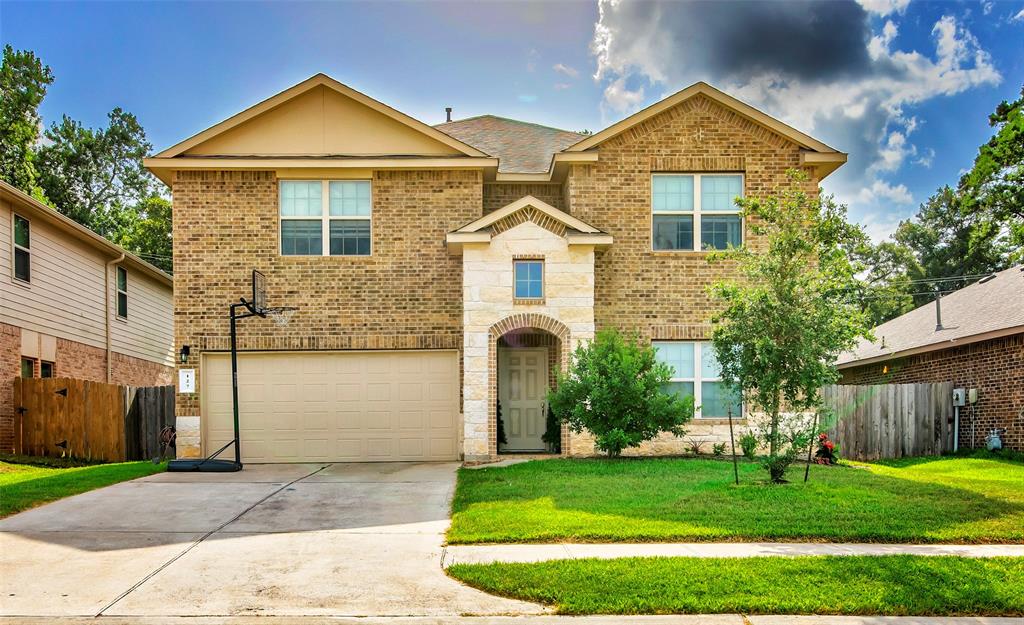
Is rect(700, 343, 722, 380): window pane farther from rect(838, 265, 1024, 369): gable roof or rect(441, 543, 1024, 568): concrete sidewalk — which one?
rect(441, 543, 1024, 568): concrete sidewalk

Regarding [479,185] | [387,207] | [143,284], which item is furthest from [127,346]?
[479,185]

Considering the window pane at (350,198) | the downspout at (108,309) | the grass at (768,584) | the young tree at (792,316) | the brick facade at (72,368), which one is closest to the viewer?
the grass at (768,584)

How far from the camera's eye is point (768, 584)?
6961 millimetres

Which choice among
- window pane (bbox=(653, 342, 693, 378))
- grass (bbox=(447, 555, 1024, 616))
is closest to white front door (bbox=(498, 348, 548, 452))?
window pane (bbox=(653, 342, 693, 378))

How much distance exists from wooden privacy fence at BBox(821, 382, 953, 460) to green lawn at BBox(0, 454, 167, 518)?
45.7ft

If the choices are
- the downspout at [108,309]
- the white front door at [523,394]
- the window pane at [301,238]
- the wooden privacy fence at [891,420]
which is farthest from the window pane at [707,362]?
the downspout at [108,309]

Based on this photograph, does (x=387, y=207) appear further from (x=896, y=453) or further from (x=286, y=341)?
(x=896, y=453)

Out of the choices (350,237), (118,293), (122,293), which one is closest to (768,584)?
(350,237)

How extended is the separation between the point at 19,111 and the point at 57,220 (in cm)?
1649

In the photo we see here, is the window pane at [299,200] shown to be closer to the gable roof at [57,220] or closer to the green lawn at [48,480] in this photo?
the green lawn at [48,480]

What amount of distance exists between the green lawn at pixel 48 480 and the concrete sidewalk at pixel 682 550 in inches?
234

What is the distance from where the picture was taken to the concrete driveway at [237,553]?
672cm

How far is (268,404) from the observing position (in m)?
16.8

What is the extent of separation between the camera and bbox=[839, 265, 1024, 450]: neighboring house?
17.3 metres
